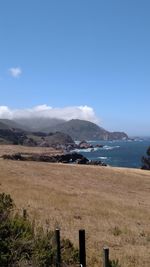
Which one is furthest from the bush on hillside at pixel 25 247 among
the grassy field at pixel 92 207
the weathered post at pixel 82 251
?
the grassy field at pixel 92 207

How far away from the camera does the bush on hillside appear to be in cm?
981

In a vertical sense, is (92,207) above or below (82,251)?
below

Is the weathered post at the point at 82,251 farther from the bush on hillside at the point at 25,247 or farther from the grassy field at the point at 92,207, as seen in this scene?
the grassy field at the point at 92,207

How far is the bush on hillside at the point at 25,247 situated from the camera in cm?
981

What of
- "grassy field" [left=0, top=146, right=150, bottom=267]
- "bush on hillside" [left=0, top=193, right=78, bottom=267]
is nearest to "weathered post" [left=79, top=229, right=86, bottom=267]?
"bush on hillside" [left=0, top=193, right=78, bottom=267]

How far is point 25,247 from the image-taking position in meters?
10.5

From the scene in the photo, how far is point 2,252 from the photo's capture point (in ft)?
32.2

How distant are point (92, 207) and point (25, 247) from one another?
1446cm

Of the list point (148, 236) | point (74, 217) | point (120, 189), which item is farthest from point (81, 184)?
point (148, 236)

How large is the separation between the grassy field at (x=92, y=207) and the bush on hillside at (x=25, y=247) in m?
1.03

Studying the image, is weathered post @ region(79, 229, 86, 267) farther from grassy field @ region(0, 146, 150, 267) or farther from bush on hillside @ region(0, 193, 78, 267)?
grassy field @ region(0, 146, 150, 267)

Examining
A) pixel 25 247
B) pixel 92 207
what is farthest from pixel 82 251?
pixel 92 207

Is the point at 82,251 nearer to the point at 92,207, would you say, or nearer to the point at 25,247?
the point at 25,247

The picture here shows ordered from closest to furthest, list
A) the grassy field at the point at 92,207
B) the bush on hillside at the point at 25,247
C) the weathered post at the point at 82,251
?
the bush on hillside at the point at 25,247 < the weathered post at the point at 82,251 < the grassy field at the point at 92,207
